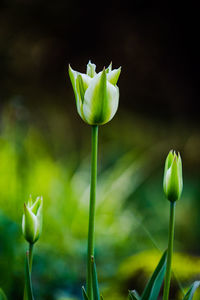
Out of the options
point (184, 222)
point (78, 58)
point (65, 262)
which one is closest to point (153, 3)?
point (78, 58)

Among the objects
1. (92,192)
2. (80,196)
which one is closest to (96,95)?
(92,192)

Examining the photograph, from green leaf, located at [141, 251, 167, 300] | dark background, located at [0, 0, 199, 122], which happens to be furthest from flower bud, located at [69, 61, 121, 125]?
dark background, located at [0, 0, 199, 122]

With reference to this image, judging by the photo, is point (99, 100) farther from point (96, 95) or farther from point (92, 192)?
point (92, 192)

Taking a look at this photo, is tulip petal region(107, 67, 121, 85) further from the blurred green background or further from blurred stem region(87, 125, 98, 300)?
the blurred green background

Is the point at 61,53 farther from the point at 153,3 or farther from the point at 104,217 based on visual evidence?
the point at 104,217

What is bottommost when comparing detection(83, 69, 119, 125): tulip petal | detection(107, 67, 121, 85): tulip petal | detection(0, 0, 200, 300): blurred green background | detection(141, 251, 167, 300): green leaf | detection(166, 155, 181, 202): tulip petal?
detection(141, 251, 167, 300): green leaf

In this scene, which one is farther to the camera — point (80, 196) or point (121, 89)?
point (121, 89)
